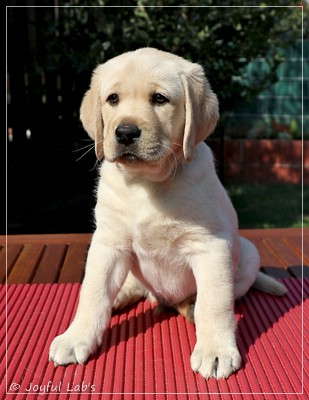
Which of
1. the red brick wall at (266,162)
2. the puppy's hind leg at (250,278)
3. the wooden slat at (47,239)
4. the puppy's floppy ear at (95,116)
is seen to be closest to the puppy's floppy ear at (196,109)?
the puppy's floppy ear at (95,116)

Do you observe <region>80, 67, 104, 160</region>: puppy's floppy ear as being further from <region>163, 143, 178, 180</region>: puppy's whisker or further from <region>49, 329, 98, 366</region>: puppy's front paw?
→ <region>49, 329, 98, 366</region>: puppy's front paw

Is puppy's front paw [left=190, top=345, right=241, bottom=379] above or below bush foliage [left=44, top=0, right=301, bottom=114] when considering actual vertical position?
below

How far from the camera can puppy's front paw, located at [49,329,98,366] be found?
2137 mm

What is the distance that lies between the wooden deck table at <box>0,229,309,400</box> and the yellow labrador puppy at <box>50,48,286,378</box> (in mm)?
91

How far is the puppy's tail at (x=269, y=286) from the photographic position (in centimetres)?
283

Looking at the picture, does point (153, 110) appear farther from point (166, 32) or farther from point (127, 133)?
point (166, 32)

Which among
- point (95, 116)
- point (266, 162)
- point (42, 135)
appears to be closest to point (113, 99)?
point (95, 116)

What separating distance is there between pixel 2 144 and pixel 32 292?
2.57 m

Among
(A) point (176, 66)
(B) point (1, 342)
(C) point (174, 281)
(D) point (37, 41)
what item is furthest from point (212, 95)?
(D) point (37, 41)

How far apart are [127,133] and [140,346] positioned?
900 mm

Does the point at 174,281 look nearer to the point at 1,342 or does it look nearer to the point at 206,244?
the point at 206,244

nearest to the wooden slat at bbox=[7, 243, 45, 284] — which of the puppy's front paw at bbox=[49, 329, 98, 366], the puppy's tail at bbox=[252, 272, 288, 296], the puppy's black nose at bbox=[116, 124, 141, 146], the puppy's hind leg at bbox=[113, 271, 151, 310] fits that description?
the puppy's hind leg at bbox=[113, 271, 151, 310]

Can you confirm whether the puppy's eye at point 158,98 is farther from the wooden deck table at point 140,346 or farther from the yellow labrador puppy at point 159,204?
the wooden deck table at point 140,346

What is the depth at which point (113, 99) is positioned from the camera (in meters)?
2.19
